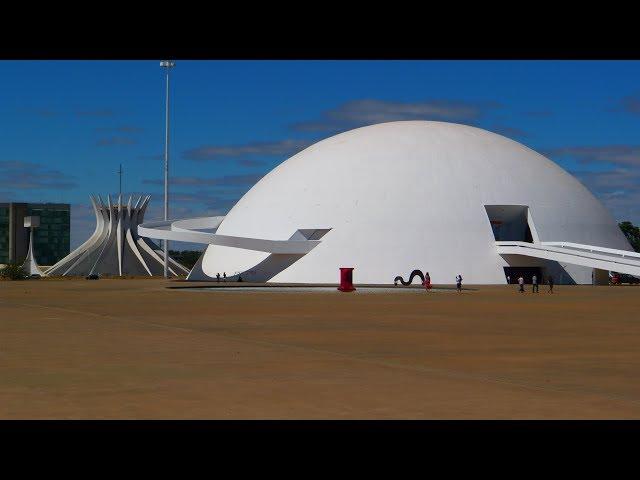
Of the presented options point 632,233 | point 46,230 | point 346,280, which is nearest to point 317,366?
point 346,280

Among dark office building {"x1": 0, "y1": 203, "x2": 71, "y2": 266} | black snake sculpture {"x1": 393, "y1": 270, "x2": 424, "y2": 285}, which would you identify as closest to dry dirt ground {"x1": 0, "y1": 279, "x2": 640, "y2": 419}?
black snake sculpture {"x1": 393, "y1": 270, "x2": 424, "y2": 285}

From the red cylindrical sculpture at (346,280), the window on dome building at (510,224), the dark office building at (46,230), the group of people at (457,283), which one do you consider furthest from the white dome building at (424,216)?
the dark office building at (46,230)

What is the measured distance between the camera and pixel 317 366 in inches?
565

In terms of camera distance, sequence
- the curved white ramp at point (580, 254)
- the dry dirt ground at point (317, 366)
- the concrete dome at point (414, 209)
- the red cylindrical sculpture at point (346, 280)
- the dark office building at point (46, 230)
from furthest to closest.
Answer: the dark office building at point (46, 230), the concrete dome at point (414, 209), the curved white ramp at point (580, 254), the red cylindrical sculpture at point (346, 280), the dry dirt ground at point (317, 366)

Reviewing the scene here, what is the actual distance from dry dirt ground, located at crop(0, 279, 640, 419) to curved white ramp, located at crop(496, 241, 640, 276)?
33.5m

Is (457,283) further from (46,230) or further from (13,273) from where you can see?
(46,230)

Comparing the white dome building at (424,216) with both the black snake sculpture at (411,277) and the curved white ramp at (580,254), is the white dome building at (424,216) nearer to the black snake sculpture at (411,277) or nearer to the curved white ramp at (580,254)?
the curved white ramp at (580,254)

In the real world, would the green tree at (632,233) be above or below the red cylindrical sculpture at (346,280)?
above

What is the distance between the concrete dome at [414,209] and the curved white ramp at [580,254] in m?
1.19

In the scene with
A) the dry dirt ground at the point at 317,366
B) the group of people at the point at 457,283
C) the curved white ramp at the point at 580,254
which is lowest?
the dry dirt ground at the point at 317,366

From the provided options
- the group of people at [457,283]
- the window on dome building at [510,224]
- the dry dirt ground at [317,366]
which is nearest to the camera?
the dry dirt ground at [317,366]

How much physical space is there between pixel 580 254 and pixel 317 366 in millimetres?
50498

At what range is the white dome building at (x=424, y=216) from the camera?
64688 millimetres

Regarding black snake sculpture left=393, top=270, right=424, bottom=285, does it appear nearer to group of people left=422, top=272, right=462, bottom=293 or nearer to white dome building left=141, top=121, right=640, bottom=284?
white dome building left=141, top=121, right=640, bottom=284
